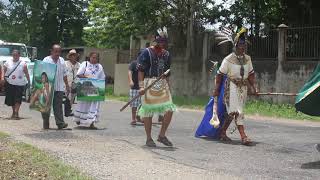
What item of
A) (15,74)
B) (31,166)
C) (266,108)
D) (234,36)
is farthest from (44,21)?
(31,166)

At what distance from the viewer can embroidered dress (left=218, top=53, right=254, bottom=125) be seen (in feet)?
35.7

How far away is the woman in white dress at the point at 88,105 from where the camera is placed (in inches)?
525

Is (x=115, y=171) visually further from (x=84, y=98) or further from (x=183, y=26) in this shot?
(x=183, y=26)

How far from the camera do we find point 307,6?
1102 inches

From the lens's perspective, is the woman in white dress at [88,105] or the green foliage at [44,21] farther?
the green foliage at [44,21]

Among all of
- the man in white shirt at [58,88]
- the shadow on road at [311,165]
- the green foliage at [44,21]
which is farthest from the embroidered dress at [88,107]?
the green foliage at [44,21]

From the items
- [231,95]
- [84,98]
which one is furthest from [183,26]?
[231,95]

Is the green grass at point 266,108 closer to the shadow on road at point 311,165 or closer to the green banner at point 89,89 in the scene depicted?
the green banner at point 89,89

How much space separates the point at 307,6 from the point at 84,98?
17295 millimetres

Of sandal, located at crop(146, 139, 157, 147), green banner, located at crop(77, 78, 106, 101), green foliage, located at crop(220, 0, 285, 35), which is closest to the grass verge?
sandal, located at crop(146, 139, 157, 147)

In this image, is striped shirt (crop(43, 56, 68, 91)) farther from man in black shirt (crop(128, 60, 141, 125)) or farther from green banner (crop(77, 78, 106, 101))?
man in black shirt (crop(128, 60, 141, 125))

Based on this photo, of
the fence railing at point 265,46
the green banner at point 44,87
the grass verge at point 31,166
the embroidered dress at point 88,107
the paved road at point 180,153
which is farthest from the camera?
the fence railing at point 265,46

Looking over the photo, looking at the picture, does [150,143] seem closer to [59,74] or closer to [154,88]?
[154,88]

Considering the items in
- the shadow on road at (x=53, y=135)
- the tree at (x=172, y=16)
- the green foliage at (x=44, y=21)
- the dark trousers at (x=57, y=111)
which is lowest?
the shadow on road at (x=53, y=135)
